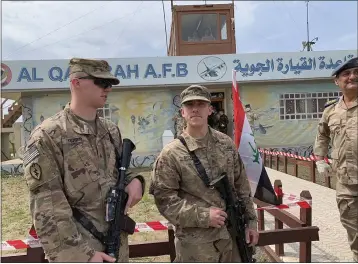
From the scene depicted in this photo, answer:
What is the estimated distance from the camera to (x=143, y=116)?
12.9 meters

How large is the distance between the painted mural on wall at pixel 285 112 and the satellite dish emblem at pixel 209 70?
1327 mm

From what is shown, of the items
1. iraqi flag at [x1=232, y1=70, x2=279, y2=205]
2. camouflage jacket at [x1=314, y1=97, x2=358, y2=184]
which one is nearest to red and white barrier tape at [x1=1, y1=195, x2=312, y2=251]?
iraqi flag at [x1=232, y1=70, x2=279, y2=205]

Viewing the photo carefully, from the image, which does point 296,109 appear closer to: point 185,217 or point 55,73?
point 55,73

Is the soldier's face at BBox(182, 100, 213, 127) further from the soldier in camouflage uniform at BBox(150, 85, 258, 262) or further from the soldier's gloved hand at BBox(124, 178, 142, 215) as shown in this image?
the soldier's gloved hand at BBox(124, 178, 142, 215)

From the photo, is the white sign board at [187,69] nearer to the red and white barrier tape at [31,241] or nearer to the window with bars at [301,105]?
the window with bars at [301,105]

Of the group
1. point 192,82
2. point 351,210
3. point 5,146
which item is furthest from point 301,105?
point 5,146

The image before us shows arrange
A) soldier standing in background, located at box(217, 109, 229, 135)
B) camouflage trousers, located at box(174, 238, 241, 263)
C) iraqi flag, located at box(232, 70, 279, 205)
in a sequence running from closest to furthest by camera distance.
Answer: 1. camouflage trousers, located at box(174, 238, 241, 263)
2. iraqi flag, located at box(232, 70, 279, 205)
3. soldier standing in background, located at box(217, 109, 229, 135)

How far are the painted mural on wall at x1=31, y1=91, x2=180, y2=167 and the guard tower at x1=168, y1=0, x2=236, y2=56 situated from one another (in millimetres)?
2619

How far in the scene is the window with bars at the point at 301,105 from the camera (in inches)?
538

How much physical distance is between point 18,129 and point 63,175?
1692 cm

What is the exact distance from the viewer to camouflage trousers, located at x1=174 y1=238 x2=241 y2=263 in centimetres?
235

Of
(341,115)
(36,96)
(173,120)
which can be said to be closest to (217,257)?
(341,115)

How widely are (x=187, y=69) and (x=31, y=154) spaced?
11212mm

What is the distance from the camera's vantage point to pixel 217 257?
2361 millimetres
